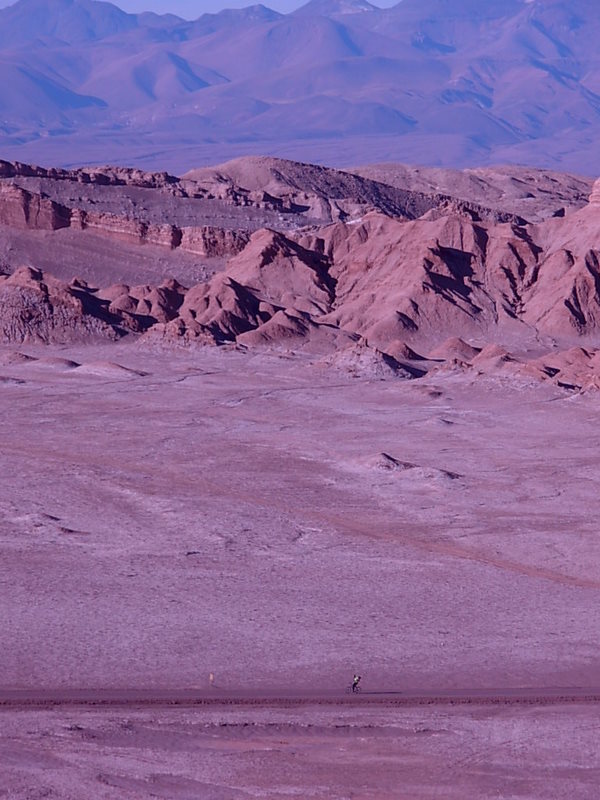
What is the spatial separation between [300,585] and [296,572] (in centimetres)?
63

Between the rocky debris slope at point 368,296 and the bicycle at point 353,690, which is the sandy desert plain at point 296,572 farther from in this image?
the rocky debris slope at point 368,296

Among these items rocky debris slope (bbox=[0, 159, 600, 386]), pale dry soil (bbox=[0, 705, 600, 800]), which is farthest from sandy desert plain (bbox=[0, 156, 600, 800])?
rocky debris slope (bbox=[0, 159, 600, 386])

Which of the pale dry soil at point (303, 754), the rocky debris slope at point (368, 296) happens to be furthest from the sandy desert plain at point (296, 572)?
the rocky debris slope at point (368, 296)

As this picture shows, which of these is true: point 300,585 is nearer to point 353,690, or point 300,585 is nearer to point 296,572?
point 296,572

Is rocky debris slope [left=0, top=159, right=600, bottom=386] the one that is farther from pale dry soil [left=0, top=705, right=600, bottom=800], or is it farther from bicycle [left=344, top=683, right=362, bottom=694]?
pale dry soil [left=0, top=705, right=600, bottom=800]

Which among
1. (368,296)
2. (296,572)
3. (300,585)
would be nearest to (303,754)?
(300,585)

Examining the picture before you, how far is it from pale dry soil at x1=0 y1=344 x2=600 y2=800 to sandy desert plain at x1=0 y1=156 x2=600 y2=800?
5 centimetres

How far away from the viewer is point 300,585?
1855 cm

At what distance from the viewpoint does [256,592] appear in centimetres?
1816

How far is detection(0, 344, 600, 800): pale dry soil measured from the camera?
43.0 ft

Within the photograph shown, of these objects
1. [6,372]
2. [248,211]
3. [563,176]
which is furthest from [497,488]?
[563,176]

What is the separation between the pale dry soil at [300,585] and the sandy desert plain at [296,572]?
0.16ft

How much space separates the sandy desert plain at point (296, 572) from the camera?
13227mm

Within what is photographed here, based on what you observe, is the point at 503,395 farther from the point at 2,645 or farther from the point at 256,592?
the point at 2,645
